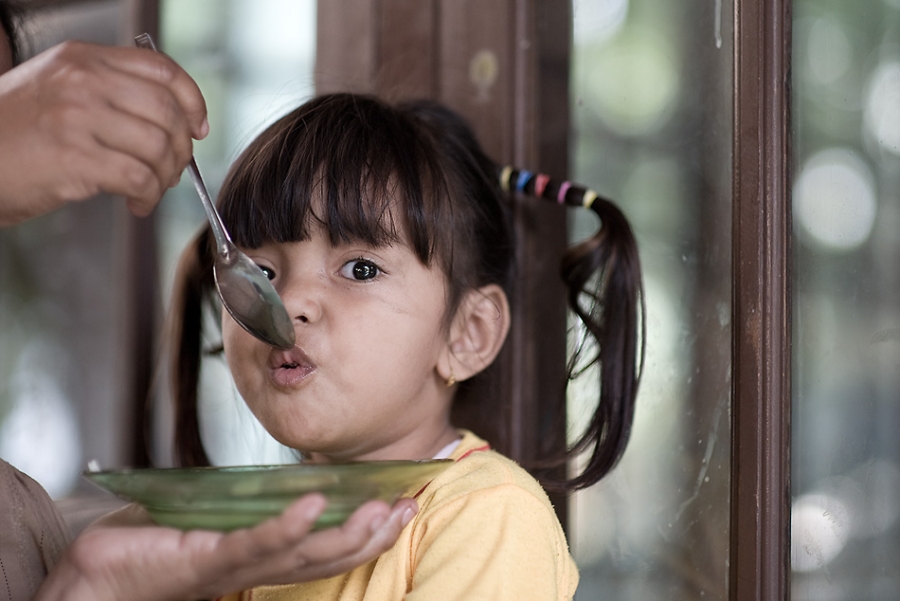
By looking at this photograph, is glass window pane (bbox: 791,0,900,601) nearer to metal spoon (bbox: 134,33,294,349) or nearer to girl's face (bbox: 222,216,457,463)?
girl's face (bbox: 222,216,457,463)

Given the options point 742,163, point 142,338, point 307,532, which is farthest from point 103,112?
point 142,338

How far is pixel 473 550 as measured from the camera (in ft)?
2.56

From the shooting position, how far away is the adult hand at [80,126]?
632mm

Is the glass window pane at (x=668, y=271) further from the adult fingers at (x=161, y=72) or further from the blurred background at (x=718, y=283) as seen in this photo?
the adult fingers at (x=161, y=72)

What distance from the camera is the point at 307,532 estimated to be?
60cm

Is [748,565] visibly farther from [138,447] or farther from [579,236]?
[138,447]

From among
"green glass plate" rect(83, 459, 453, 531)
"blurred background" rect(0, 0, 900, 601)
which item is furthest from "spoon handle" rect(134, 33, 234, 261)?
"blurred background" rect(0, 0, 900, 601)

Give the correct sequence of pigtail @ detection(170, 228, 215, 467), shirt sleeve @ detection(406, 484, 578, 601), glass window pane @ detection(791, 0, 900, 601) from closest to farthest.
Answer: shirt sleeve @ detection(406, 484, 578, 601), glass window pane @ detection(791, 0, 900, 601), pigtail @ detection(170, 228, 215, 467)

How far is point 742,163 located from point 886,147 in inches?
5.3

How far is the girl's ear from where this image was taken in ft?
3.51

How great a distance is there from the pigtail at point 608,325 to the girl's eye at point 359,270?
0.29 m

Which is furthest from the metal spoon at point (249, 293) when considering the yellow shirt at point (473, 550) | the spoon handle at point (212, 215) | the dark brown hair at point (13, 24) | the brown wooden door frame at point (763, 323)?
the brown wooden door frame at point (763, 323)

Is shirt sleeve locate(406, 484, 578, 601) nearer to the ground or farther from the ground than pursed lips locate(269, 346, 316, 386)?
nearer to the ground

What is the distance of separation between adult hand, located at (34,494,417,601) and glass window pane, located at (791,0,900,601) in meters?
0.44
